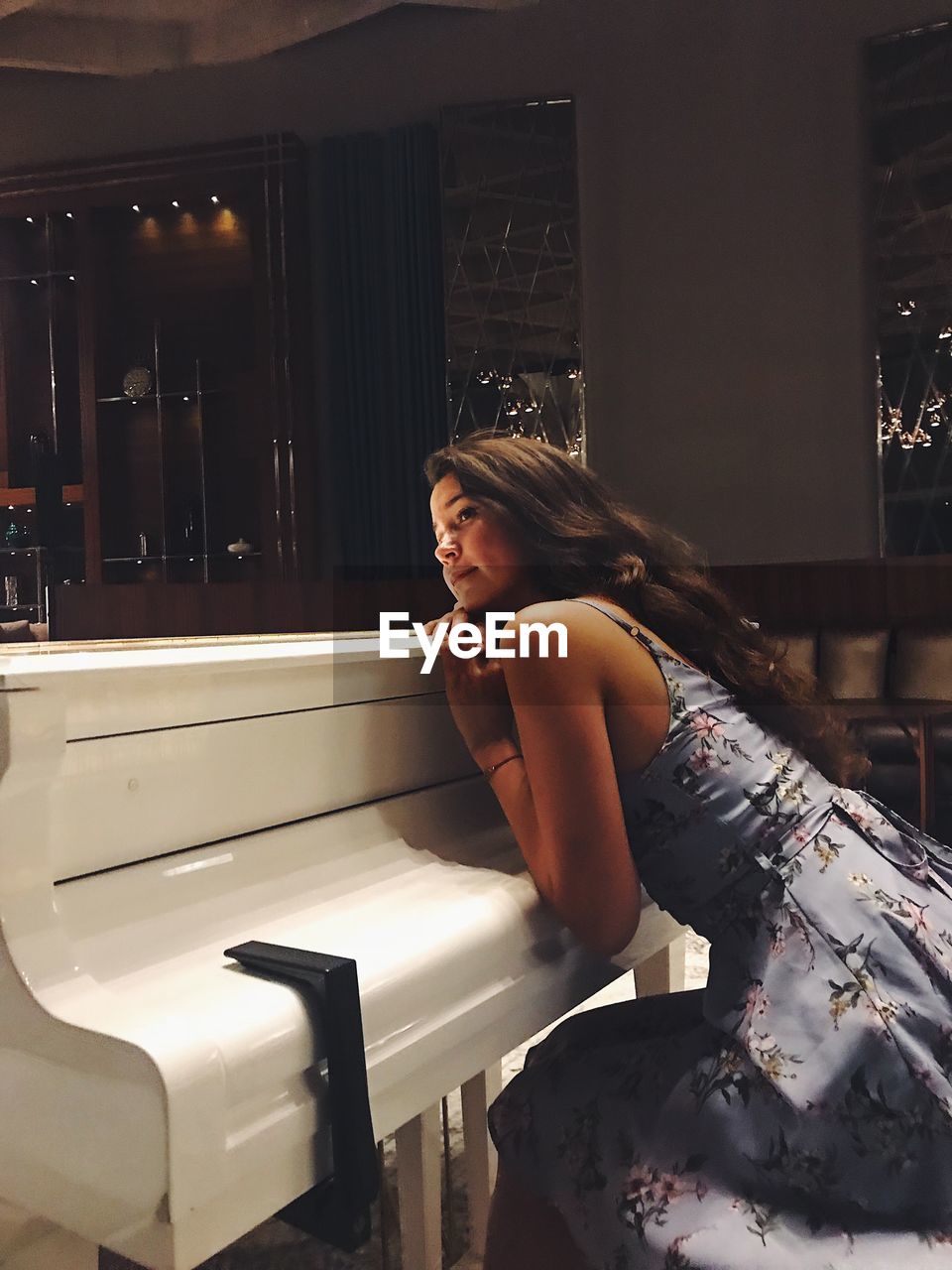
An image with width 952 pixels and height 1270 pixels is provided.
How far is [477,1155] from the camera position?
1.13 metres

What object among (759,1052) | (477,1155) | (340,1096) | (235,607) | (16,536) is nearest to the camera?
(340,1096)

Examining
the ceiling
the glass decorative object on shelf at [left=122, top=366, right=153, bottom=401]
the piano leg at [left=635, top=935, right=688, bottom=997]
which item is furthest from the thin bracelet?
the ceiling

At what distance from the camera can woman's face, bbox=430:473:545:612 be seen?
108 centimetres

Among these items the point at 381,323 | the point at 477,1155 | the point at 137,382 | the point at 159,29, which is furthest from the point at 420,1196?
the point at 159,29

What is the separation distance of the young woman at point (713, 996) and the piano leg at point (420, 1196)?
14 cm

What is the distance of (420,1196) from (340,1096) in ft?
1.52

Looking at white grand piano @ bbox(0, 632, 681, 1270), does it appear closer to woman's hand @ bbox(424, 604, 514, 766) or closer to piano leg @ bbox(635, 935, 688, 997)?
woman's hand @ bbox(424, 604, 514, 766)

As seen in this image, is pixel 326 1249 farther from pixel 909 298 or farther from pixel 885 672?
pixel 909 298

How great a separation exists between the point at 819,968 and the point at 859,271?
0.91 metres

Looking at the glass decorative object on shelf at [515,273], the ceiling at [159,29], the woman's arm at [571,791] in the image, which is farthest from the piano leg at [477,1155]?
the ceiling at [159,29]

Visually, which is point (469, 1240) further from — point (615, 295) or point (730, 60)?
point (730, 60)

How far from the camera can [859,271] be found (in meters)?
1.27

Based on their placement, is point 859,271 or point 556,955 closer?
point 556,955

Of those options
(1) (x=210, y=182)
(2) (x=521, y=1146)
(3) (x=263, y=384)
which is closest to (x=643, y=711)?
(2) (x=521, y=1146)
